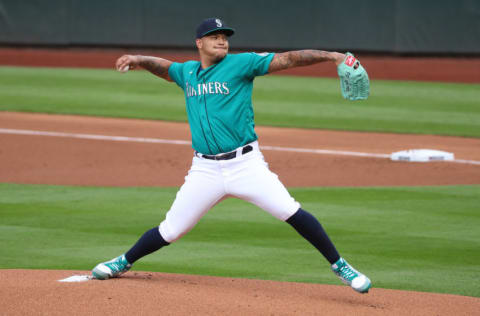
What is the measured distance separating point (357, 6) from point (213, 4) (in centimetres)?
442

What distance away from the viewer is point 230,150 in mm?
5730

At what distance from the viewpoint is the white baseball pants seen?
18.6ft

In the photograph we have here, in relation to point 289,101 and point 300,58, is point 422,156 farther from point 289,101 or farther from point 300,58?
point 289,101

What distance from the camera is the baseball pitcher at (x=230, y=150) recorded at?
223 inches

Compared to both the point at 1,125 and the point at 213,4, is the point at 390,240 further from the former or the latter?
the point at 213,4

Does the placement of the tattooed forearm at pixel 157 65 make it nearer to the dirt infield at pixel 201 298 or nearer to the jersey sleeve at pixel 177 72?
the jersey sleeve at pixel 177 72

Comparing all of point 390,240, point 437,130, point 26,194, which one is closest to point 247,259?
point 390,240

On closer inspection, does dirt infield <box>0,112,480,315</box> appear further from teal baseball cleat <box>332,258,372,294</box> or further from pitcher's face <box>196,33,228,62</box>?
pitcher's face <box>196,33,228,62</box>

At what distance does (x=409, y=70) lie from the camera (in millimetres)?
23906

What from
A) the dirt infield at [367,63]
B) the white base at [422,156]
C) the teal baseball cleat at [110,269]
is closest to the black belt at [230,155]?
the teal baseball cleat at [110,269]

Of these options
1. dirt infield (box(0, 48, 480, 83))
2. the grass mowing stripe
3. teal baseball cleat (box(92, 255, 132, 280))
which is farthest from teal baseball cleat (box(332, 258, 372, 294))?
dirt infield (box(0, 48, 480, 83))

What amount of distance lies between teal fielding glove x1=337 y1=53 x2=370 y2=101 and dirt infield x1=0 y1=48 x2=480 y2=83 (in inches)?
709

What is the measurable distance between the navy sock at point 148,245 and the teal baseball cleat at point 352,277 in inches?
44.5

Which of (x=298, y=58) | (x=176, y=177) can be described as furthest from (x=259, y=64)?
(x=176, y=177)
